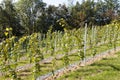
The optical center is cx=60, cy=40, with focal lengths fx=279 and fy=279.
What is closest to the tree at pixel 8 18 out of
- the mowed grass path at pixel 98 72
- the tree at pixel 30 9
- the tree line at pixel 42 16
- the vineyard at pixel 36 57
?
the tree line at pixel 42 16

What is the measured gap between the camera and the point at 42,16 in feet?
140

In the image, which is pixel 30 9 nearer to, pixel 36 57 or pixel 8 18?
pixel 8 18

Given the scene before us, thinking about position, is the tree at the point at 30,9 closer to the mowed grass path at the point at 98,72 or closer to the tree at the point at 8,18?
the tree at the point at 8,18

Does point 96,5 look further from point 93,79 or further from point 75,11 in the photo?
point 93,79

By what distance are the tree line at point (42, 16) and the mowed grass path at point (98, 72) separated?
26.2 metres

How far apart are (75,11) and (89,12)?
7.75 ft

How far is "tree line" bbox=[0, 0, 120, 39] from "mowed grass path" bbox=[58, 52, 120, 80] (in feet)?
85.9

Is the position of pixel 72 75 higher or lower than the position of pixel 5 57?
lower

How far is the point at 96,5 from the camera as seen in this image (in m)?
51.8

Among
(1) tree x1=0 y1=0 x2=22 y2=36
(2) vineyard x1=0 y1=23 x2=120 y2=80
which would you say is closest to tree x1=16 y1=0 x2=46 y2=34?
(1) tree x1=0 y1=0 x2=22 y2=36

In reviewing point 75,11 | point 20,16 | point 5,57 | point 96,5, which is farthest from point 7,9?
point 5,57

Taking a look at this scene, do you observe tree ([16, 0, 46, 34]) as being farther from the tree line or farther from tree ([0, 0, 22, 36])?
tree ([0, 0, 22, 36])

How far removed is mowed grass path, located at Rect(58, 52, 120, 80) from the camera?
845 centimetres

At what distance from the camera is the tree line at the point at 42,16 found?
122 feet
